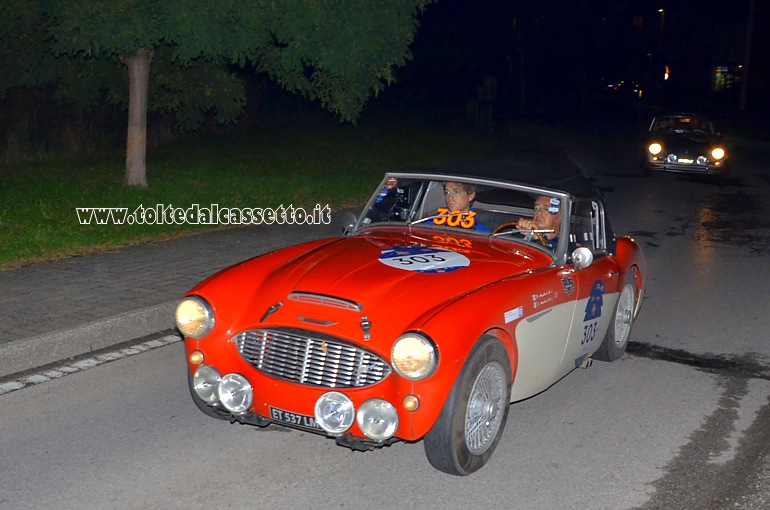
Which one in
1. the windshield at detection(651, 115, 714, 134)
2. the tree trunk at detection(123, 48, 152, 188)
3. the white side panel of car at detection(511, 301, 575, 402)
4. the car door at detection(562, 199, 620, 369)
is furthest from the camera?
the windshield at detection(651, 115, 714, 134)

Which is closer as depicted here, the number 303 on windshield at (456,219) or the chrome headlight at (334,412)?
the chrome headlight at (334,412)

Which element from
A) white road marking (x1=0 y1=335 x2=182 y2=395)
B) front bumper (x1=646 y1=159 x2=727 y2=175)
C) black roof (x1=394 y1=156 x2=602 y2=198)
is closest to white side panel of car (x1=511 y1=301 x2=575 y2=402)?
black roof (x1=394 y1=156 x2=602 y2=198)

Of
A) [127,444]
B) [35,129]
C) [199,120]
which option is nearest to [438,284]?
[127,444]

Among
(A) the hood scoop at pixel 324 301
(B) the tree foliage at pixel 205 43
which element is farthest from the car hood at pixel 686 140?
(A) the hood scoop at pixel 324 301

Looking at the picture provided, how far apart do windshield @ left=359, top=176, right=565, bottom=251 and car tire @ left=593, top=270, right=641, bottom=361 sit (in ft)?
3.45

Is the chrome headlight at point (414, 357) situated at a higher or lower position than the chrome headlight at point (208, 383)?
higher

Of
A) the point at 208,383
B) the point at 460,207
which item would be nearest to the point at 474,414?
the point at 208,383

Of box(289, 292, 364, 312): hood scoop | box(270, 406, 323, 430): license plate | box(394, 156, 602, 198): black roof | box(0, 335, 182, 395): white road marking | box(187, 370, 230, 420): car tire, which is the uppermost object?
box(394, 156, 602, 198): black roof

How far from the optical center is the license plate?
4.86 meters

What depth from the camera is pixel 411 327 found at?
478cm

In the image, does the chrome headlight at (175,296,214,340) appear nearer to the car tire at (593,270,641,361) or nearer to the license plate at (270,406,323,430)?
the license plate at (270,406,323,430)

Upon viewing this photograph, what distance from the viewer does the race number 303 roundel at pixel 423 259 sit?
18.5ft

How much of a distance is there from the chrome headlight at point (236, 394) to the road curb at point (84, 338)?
102 inches

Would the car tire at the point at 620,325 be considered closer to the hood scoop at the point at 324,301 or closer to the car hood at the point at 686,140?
the hood scoop at the point at 324,301
